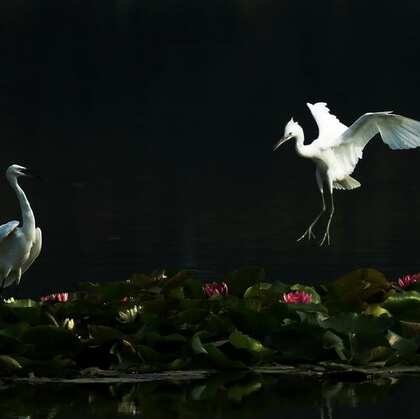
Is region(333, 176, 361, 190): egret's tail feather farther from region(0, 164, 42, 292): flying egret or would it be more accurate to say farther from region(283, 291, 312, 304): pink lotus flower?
region(283, 291, 312, 304): pink lotus flower

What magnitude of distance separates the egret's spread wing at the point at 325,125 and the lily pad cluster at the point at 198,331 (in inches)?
125

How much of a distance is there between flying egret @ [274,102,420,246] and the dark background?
0.72 m

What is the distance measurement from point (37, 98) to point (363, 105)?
594 cm

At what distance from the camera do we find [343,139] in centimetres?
1187

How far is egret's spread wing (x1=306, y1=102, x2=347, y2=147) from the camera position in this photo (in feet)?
39.8

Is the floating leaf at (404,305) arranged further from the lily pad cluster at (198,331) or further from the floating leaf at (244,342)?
the floating leaf at (244,342)

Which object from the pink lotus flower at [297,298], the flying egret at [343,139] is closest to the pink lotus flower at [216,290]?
the pink lotus flower at [297,298]

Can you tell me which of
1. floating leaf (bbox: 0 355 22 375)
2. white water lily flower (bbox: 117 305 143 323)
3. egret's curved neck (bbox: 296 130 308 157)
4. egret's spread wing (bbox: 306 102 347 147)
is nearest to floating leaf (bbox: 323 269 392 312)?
white water lily flower (bbox: 117 305 143 323)

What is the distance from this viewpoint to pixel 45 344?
8.55 metres

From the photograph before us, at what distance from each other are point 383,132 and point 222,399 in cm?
373

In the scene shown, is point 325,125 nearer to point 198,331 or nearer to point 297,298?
point 297,298

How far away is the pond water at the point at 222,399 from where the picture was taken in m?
7.88

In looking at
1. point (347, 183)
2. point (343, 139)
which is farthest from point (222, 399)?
point (347, 183)

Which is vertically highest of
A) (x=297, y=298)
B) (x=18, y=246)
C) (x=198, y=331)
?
(x=18, y=246)
